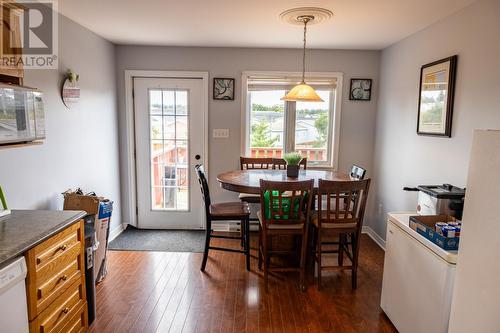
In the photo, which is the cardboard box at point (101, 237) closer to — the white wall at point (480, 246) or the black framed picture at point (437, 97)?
the white wall at point (480, 246)

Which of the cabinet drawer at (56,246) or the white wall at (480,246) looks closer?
the white wall at (480,246)

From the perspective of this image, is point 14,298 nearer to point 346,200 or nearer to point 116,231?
point 346,200

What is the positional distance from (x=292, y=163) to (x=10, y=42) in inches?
89.0

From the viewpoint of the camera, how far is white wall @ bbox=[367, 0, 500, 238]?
2141 millimetres

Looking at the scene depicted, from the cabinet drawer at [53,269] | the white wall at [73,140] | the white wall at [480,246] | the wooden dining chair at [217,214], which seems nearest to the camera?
the white wall at [480,246]

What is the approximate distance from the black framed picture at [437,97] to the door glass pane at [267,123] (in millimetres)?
1588

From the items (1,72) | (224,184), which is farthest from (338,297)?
(1,72)

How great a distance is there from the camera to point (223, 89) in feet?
12.6

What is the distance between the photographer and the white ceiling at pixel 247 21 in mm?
2377

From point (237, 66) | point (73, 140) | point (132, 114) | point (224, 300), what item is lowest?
point (224, 300)

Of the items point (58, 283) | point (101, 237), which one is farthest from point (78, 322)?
point (101, 237)

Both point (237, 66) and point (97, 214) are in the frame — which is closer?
point (97, 214)

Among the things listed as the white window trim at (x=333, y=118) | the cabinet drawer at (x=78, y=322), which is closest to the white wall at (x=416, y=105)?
the white window trim at (x=333, y=118)

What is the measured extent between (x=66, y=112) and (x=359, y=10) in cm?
263
